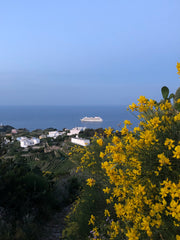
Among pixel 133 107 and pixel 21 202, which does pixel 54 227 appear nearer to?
pixel 21 202

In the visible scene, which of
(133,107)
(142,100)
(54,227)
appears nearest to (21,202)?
(54,227)

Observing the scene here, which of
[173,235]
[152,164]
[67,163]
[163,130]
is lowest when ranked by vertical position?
[67,163]

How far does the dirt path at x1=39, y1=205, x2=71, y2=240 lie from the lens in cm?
472

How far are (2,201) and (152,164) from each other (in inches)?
152

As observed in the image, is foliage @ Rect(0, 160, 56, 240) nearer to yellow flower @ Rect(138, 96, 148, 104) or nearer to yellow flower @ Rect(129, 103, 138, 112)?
yellow flower @ Rect(129, 103, 138, 112)

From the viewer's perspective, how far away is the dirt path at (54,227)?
472cm

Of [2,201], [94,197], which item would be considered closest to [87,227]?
[94,197]

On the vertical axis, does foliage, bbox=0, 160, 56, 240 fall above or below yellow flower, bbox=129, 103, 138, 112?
below

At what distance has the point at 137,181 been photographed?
7.18ft

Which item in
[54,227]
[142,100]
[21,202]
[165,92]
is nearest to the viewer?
[142,100]

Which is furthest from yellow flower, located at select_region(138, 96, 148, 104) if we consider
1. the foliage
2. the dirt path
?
the dirt path

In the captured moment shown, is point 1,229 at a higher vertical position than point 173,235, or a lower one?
lower

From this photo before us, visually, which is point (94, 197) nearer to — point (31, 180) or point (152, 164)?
point (31, 180)

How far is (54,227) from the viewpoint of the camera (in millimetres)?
5211
